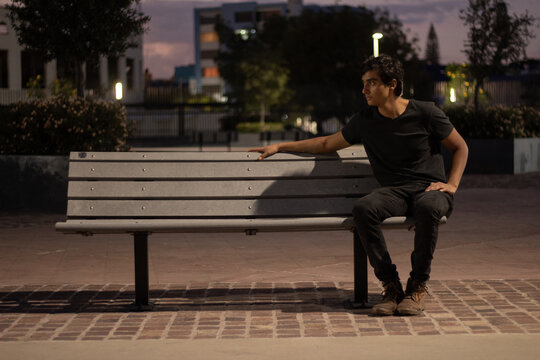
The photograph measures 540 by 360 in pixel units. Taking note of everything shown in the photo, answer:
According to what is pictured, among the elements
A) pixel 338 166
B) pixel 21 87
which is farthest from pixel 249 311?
pixel 21 87

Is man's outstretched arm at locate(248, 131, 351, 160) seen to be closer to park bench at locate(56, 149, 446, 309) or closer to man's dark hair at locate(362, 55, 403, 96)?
park bench at locate(56, 149, 446, 309)

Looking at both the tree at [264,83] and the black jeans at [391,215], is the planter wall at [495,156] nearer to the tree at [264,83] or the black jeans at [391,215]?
the black jeans at [391,215]

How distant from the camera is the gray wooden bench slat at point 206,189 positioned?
20.3 feet

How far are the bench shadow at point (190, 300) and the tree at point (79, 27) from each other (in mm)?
10803

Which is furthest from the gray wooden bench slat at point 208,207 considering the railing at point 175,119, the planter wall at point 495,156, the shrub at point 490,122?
the railing at point 175,119

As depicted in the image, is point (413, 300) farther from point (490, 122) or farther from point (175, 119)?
point (175, 119)

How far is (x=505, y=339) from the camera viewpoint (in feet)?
16.7

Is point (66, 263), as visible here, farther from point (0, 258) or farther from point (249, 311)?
point (249, 311)

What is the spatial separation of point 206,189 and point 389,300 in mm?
1462

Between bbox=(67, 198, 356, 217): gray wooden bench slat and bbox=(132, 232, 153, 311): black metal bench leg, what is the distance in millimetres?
170

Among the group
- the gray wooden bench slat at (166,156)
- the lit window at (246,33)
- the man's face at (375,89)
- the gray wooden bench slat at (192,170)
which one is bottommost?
the gray wooden bench slat at (192,170)

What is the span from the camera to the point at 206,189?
6215mm

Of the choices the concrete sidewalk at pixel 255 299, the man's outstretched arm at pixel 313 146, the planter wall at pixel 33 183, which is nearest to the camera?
the concrete sidewalk at pixel 255 299

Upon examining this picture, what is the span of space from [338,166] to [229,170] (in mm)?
775
